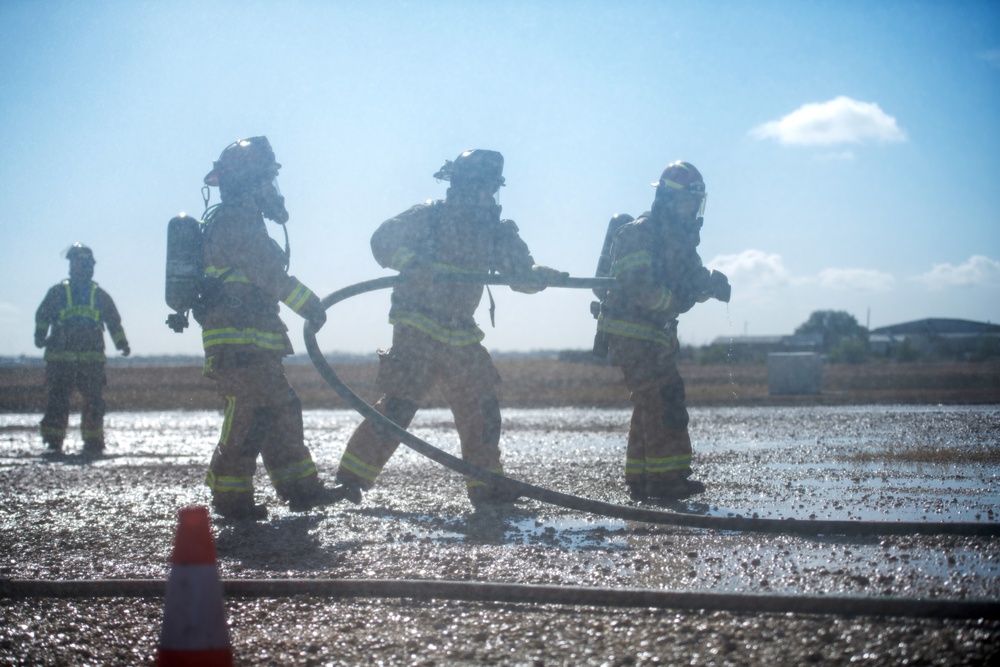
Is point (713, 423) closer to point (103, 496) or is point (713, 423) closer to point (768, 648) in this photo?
point (103, 496)

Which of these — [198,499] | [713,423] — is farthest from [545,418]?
[198,499]

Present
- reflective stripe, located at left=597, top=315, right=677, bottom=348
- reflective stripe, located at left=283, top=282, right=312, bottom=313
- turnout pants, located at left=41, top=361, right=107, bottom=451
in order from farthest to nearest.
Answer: turnout pants, located at left=41, top=361, right=107, bottom=451, reflective stripe, located at left=597, top=315, right=677, bottom=348, reflective stripe, located at left=283, top=282, right=312, bottom=313

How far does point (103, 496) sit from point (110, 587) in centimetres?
318

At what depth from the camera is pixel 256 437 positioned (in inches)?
228

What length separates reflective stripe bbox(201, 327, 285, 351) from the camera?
18.9 feet

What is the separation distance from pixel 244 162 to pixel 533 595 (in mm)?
3617

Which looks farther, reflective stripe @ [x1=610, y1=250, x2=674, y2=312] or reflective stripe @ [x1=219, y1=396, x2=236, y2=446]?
reflective stripe @ [x1=610, y1=250, x2=674, y2=312]

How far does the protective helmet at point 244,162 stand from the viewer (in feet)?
19.9

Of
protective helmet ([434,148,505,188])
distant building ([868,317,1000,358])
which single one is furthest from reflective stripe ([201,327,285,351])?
distant building ([868,317,1000,358])

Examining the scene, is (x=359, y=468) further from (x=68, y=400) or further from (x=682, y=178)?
(x=68, y=400)

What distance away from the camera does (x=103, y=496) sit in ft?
22.4

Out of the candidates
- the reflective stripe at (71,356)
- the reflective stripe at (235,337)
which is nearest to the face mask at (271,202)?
the reflective stripe at (235,337)

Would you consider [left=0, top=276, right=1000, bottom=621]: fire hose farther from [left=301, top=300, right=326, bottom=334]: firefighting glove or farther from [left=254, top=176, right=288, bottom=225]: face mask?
[left=254, top=176, right=288, bottom=225]: face mask

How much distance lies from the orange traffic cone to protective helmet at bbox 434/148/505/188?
3945 millimetres
